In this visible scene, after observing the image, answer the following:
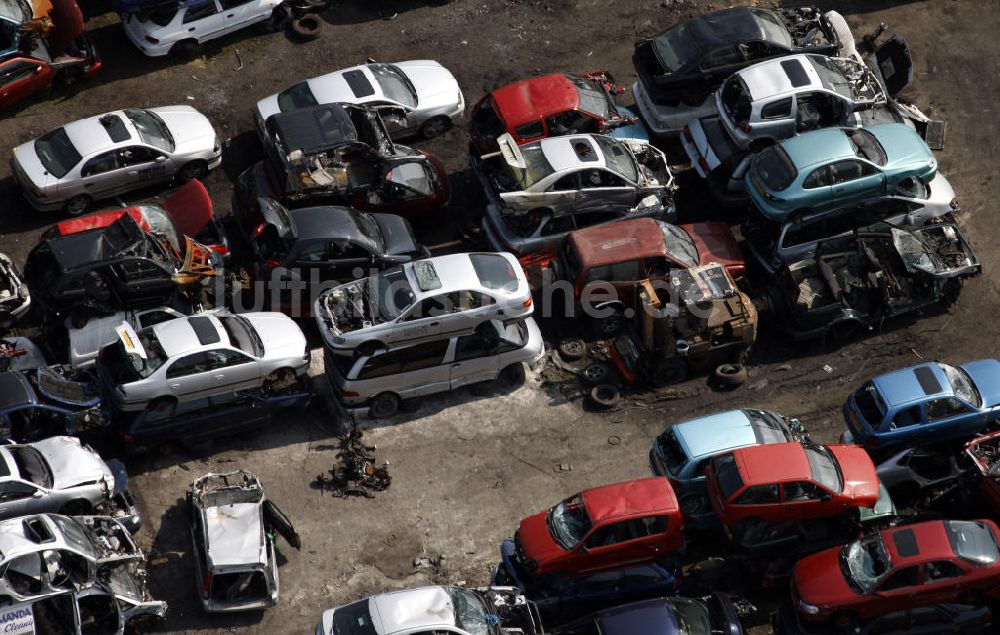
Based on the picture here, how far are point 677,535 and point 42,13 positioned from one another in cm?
1639

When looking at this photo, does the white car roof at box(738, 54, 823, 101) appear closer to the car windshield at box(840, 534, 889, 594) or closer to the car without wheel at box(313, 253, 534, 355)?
the car without wheel at box(313, 253, 534, 355)

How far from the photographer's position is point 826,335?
2259 centimetres

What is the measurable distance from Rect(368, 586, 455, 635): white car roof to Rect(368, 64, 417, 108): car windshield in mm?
11183

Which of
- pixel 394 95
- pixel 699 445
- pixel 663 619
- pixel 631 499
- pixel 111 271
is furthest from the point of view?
pixel 394 95

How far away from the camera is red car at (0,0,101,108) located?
24.9m

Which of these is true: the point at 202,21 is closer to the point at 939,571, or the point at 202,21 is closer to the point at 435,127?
the point at 435,127

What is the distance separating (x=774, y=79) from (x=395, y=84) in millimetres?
7436

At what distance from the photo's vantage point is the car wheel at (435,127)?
25641 mm

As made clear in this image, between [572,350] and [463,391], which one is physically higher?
[572,350]

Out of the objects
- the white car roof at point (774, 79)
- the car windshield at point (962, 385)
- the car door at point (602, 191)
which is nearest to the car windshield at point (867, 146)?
the white car roof at point (774, 79)

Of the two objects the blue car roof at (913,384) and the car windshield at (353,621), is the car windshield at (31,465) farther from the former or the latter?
the blue car roof at (913,384)

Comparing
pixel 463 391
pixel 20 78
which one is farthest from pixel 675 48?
pixel 20 78

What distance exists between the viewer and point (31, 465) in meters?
18.8

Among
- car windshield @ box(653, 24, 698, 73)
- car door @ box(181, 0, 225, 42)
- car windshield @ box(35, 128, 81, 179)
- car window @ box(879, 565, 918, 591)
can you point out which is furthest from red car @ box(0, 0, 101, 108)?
car window @ box(879, 565, 918, 591)
